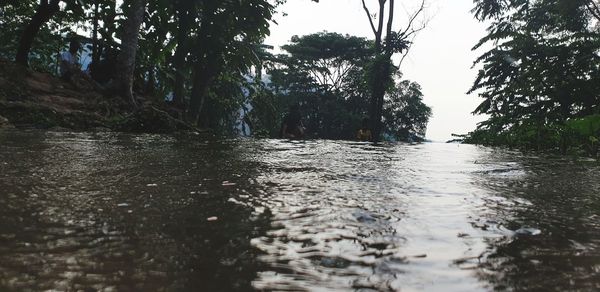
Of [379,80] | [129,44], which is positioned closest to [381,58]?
[379,80]

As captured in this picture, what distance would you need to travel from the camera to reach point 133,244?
1058mm

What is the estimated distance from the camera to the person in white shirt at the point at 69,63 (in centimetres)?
992

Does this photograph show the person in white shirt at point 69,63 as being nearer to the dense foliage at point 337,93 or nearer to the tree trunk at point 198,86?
the tree trunk at point 198,86

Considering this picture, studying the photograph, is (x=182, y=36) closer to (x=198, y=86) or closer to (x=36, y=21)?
(x=198, y=86)

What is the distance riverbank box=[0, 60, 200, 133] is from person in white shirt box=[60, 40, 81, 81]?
0.40 m

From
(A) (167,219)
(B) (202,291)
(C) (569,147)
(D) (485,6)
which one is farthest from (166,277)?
(D) (485,6)

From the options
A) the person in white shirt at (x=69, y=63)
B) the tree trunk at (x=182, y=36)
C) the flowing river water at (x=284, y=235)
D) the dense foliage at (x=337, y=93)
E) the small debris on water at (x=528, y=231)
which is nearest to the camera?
the flowing river water at (x=284, y=235)

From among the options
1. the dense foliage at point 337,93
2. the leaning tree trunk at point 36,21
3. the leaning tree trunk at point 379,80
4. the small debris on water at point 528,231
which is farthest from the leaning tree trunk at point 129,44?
Answer: the dense foliage at point 337,93

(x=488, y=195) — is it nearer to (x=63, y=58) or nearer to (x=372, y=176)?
(x=372, y=176)

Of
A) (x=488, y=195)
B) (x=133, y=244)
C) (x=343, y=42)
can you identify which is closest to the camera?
(x=133, y=244)

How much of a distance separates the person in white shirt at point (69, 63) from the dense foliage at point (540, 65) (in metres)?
10.1

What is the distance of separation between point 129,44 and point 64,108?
187 cm

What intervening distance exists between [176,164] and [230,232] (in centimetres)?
175

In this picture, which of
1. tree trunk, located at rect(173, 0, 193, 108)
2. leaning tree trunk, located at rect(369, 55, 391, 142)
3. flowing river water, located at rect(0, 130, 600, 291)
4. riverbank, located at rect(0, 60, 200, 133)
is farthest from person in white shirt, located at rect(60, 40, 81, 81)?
leaning tree trunk, located at rect(369, 55, 391, 142)
